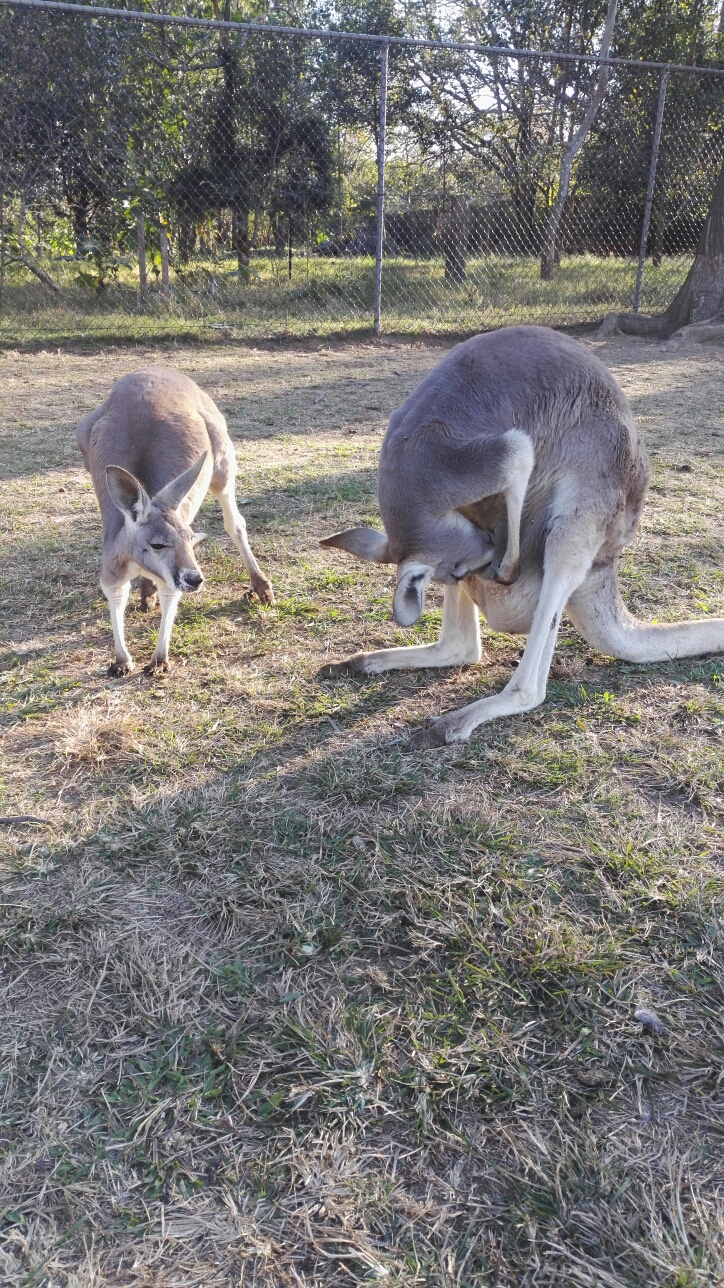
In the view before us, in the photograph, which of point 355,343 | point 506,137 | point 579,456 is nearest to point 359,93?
point 506,137

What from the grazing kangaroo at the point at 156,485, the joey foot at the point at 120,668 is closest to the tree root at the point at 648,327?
the grazing kangaroo at the point at 156,485

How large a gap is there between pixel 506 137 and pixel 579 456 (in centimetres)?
901

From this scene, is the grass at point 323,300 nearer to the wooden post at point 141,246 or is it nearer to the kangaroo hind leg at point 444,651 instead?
the wooden post at point 141,246

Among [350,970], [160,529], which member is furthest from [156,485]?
[350,970]

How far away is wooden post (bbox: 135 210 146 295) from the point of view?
8047mm

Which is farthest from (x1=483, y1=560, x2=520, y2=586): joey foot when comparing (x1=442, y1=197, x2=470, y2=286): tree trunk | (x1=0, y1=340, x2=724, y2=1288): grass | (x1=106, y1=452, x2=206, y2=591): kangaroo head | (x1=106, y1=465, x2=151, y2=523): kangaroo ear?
(x1=442, y1=197, x2=470, y2=286): tree trunk

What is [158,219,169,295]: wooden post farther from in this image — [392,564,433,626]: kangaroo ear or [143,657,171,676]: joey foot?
[392,564,433,626]: kangaroo ear

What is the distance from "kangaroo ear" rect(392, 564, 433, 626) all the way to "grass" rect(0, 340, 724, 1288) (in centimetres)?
35

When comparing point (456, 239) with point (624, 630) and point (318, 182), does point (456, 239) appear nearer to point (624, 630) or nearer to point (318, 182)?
point (318, 182)

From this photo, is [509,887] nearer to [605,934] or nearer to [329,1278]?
[605,934]

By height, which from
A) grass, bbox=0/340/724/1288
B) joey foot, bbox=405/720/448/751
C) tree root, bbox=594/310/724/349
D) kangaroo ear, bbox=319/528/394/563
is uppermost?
tree root, bbox=594/310/724/349

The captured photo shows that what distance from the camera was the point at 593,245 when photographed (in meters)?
9.96

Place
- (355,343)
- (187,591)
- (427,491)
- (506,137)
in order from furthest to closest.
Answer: (506,137) < (355,343) < (187,591) < (427,491)

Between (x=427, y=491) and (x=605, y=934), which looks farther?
(x=427, y=491)
